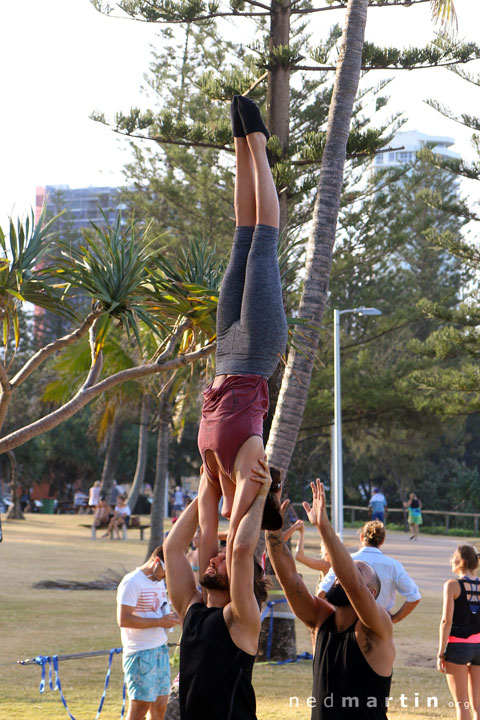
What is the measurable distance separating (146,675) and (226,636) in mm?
3322

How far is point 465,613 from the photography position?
670 centimetres

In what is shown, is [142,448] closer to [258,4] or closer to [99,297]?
[258,4]

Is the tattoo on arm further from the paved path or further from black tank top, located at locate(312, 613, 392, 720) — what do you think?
the paved path

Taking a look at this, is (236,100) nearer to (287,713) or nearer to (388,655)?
(388,655)

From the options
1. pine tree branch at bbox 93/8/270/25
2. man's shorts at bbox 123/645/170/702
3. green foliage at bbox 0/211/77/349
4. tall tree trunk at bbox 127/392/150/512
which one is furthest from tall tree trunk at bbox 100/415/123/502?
man's shorts at bbox 123/645/170/702

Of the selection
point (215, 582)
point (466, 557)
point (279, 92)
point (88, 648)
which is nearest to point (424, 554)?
point (88, 648)

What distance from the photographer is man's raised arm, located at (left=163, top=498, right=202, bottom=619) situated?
3486mm

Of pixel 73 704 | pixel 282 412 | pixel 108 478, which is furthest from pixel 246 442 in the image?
pixel 108 478

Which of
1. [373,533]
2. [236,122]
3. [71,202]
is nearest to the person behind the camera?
[236,122]

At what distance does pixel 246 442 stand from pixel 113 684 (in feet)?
23.3

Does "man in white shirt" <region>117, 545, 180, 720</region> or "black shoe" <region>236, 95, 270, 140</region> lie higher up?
"black shoe" <region>236, 95, 270, 140</region>

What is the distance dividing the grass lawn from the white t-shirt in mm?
1881

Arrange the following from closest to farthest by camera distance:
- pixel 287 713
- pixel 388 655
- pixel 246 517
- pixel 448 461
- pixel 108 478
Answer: pixel 246 517, pixel 388 655, pixel 287 713, pixel 108 478, pixel 448 461

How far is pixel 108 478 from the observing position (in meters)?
31.8
